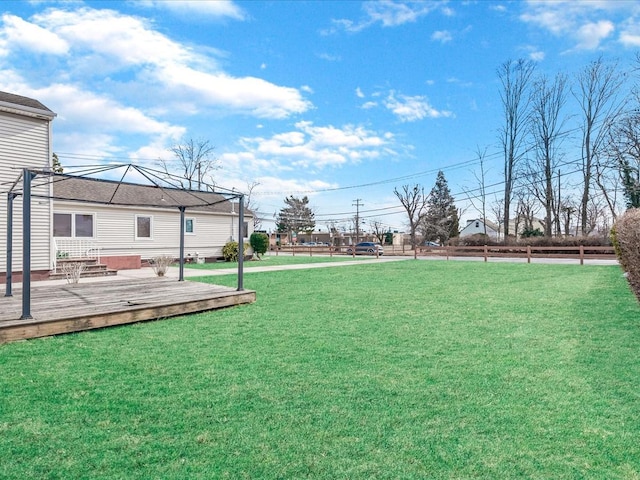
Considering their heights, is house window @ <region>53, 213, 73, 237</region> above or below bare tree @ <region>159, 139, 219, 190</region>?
below

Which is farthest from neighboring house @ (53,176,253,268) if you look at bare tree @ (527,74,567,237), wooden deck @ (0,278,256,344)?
bare tree @ (527,74,567,237)

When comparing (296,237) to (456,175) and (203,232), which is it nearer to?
(456,175)

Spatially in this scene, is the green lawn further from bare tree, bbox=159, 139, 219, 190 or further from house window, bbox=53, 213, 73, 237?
bare tree, bbox=159, 139, 219, 190

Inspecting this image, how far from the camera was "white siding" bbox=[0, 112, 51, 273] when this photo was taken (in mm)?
10719

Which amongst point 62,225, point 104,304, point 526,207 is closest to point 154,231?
point 62,225

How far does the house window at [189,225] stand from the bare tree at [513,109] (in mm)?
24104

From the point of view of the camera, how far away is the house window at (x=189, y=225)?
20203 millimetres

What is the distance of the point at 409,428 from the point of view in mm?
2654

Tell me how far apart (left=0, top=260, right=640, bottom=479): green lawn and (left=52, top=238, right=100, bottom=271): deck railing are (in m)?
10.4

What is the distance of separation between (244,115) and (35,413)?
76.6ft

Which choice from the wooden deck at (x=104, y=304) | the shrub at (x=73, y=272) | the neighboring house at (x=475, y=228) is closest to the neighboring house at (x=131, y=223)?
the shrub at (x=73, y=272)

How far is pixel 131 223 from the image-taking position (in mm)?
17781

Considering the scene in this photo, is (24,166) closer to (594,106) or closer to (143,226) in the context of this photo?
(143,226)

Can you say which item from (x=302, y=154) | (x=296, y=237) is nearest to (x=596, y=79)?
(x=302, y=154)
